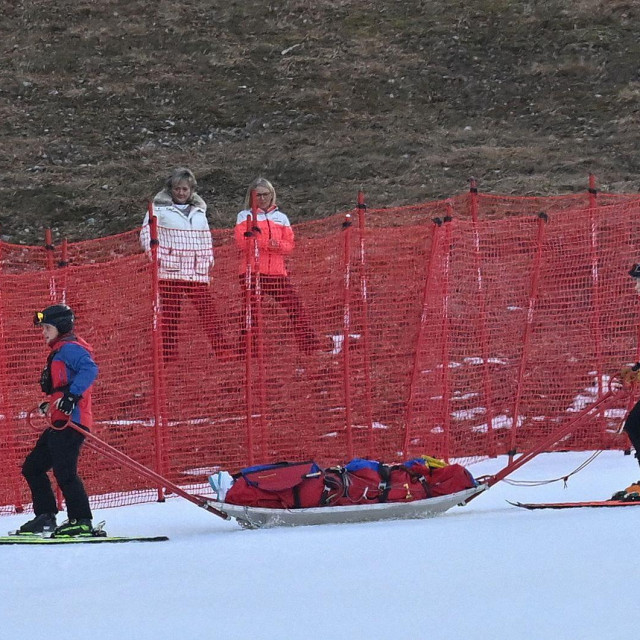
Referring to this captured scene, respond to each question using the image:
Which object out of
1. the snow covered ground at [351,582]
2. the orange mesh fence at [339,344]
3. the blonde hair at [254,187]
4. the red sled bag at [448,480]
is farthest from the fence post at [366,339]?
the snow covered ground at [351,582]

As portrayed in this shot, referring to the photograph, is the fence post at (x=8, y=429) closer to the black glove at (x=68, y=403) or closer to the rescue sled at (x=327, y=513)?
the black glove at (x=68, y=403)

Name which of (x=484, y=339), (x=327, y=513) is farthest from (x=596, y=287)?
(x=327, y=513)

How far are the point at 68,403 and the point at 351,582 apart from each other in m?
2.58

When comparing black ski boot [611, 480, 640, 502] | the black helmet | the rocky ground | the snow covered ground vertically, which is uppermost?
the rocky ground

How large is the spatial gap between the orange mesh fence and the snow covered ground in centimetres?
238

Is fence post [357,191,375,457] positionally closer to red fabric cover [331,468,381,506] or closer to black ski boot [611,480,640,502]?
red fabric cover [331,468,381,506]

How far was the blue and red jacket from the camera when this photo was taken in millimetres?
7391

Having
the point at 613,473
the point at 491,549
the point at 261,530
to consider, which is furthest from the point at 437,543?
the point at 613,473

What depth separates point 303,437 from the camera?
9.70m

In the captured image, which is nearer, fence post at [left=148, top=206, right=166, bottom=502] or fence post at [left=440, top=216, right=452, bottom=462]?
fence post at [left=148, top=206, right=166, bottom=502]

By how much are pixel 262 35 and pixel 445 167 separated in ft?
25.2

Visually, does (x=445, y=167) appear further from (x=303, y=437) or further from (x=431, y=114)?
(x=303, y=437)

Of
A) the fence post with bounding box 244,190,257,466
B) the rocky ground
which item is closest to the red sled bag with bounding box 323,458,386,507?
the fence post with bounding box 244,190,257,466

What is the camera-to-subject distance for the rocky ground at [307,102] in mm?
19641
